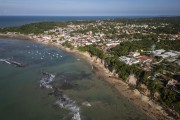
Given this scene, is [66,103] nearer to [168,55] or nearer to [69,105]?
[69,105]

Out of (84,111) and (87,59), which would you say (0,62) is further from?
(84,111)

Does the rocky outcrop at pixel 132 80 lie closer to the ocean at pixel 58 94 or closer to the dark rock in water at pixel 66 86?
the ocean at pixel 58 94

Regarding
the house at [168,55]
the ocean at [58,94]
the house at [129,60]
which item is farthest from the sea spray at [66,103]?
the house at [168,55]

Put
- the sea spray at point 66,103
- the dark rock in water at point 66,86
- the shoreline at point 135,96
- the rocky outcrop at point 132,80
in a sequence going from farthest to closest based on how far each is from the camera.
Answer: the rocky outcrop at point 132,80 < the dark rock in water at point 66,86 < the shoreline at point 135,96 < the sea spray at point 66,103

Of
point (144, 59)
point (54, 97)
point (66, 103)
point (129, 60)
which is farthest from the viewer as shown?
point (144, 59)

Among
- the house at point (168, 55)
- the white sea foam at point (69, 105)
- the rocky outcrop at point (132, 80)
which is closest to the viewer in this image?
the white sea foam at point (69, 105)

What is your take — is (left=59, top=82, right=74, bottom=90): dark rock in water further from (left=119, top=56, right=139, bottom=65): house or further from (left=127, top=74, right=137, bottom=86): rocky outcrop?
(left=119, top=56, right=139, bottom=65): house

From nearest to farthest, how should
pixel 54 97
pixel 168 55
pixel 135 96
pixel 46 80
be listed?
pixel 54 97 < pixel 135 96 < pixel 46 80 < pixel 168 55

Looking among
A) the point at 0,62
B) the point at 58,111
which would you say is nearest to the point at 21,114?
the point at 58,111

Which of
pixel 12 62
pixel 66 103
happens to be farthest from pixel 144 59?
pixel 12 62

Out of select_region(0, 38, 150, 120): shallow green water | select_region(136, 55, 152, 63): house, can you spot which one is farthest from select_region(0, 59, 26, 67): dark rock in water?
select_region(136, 55, 152, 63): house
